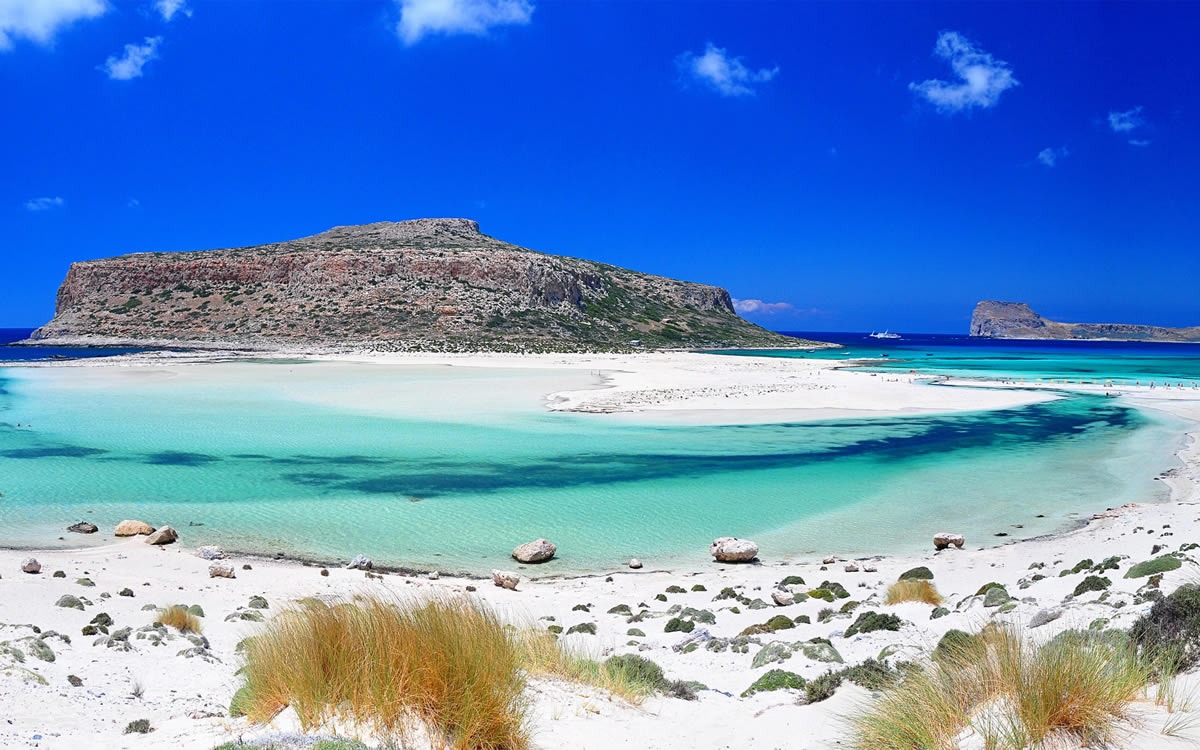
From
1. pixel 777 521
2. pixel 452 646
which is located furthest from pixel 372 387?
pixel 452 646

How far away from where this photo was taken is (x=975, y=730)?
384 cm

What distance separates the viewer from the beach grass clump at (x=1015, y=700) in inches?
147

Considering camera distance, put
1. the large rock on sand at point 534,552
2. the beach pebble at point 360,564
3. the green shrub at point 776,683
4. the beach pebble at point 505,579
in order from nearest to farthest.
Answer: the green shrub at point 776,683 → the beach pebble at point 505,579 → the beach pebble at point 360,564 → the large rock on sand at point 534,552

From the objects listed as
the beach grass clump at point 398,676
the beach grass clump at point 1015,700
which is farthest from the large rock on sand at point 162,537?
the beach grass clump at point 1015,700

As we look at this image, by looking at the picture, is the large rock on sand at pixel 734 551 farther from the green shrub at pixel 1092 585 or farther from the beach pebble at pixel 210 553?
the beach pebble at pixel 210 553

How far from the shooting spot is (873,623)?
279 inches

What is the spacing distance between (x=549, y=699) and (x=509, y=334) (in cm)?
7228

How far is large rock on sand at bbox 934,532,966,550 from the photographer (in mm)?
11469

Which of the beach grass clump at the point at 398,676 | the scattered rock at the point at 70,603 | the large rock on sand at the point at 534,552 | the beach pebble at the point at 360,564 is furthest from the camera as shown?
the large rock on sand at the point at 534,552

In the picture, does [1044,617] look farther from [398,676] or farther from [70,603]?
[70,603]

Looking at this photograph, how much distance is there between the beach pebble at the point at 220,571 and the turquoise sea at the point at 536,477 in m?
1.67

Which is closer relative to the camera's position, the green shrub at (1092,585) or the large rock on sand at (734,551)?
the green shrub at (1092,585)

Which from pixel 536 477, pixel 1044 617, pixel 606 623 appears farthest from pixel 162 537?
pixel 1044 617

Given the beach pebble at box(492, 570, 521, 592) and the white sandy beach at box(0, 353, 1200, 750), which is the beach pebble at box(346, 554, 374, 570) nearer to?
the white sandy beach at box(0, 353, 1200, 750)
